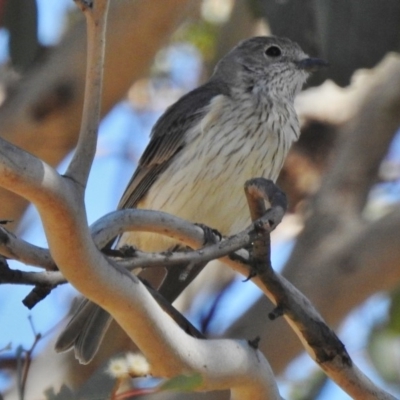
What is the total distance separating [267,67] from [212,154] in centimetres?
90

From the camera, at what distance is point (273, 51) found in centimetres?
495

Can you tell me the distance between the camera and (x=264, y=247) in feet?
8.32

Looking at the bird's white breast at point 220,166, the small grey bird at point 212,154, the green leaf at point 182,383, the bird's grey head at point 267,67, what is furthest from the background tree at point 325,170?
the green leaf at point 182,383

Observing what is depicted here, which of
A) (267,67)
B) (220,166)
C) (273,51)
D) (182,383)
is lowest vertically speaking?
(182,383)

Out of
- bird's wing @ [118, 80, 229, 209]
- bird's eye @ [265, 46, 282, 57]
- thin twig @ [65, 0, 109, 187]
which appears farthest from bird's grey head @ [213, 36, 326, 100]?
thin twig @ [65, 0, 109, 187]

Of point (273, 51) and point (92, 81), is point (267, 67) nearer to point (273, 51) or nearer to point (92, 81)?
point (273, 51)

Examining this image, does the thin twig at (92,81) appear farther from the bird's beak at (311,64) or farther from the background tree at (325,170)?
the background tree at (325,170)

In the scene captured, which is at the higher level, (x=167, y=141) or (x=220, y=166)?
(x=167, y=141)

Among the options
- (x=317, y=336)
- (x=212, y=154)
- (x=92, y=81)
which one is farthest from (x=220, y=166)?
(x=92, y=81)

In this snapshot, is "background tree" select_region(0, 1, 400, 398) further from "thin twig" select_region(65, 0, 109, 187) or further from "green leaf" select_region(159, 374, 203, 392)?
"green leaf" select_region(159, 374, 203, 392)

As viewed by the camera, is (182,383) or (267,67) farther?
(267,67)

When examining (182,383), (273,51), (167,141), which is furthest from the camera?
(273,51)

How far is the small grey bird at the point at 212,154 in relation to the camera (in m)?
4.00

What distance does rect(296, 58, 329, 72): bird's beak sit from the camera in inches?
172
